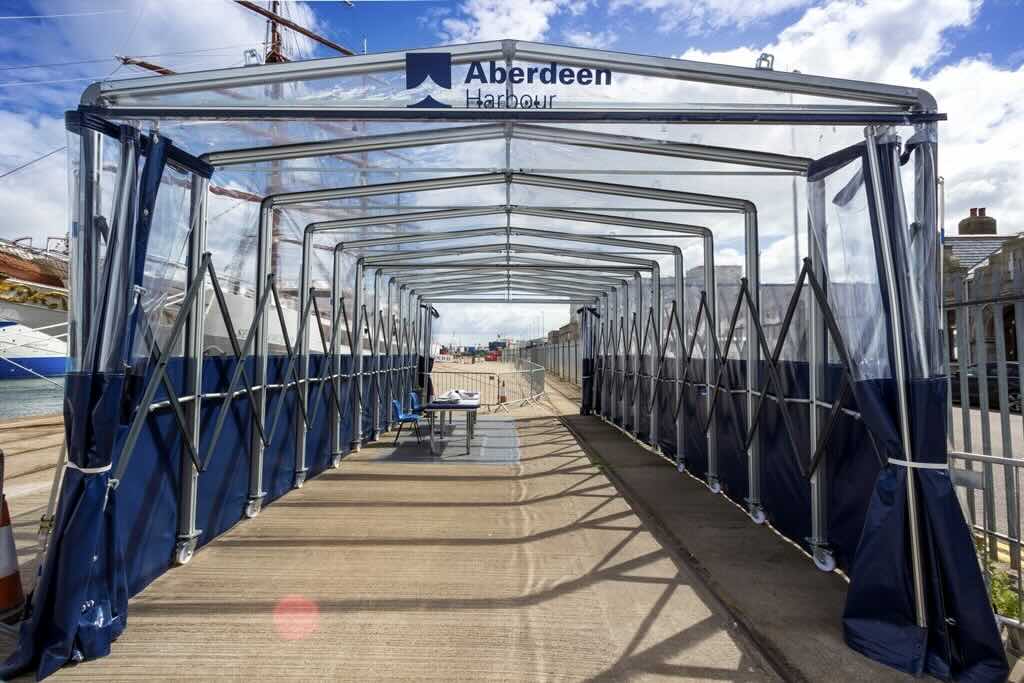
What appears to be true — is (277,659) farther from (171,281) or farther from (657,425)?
(657,425)

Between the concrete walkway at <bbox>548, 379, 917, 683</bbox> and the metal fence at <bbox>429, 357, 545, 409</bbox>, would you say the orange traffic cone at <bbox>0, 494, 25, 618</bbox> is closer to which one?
the concrete walkway at <bbox>548, 379, 917, 683</bbox>

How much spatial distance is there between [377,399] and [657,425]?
459 centimetres

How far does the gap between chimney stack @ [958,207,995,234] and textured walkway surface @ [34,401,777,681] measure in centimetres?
1876

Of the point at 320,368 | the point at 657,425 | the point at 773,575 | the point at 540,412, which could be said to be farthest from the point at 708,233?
the point at 540,412

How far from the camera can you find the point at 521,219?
732cm

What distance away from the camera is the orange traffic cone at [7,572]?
3248 millimetres

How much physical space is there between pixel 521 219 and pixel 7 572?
567 cm

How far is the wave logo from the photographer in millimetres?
3451

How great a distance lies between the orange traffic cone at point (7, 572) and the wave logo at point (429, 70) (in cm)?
318

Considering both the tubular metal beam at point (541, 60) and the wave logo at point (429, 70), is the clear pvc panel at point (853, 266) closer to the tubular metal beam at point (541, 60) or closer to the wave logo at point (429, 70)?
the tubular metal beam at point (541, 60)

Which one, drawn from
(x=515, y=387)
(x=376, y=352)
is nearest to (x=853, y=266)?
(x=376, y=352)

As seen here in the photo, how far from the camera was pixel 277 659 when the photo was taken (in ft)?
9.48

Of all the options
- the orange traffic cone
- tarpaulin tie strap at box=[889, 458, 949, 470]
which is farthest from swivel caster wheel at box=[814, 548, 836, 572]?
the orange traffic cone

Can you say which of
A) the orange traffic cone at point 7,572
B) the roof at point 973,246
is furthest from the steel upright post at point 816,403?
the orange traffic cone at point 7,572
